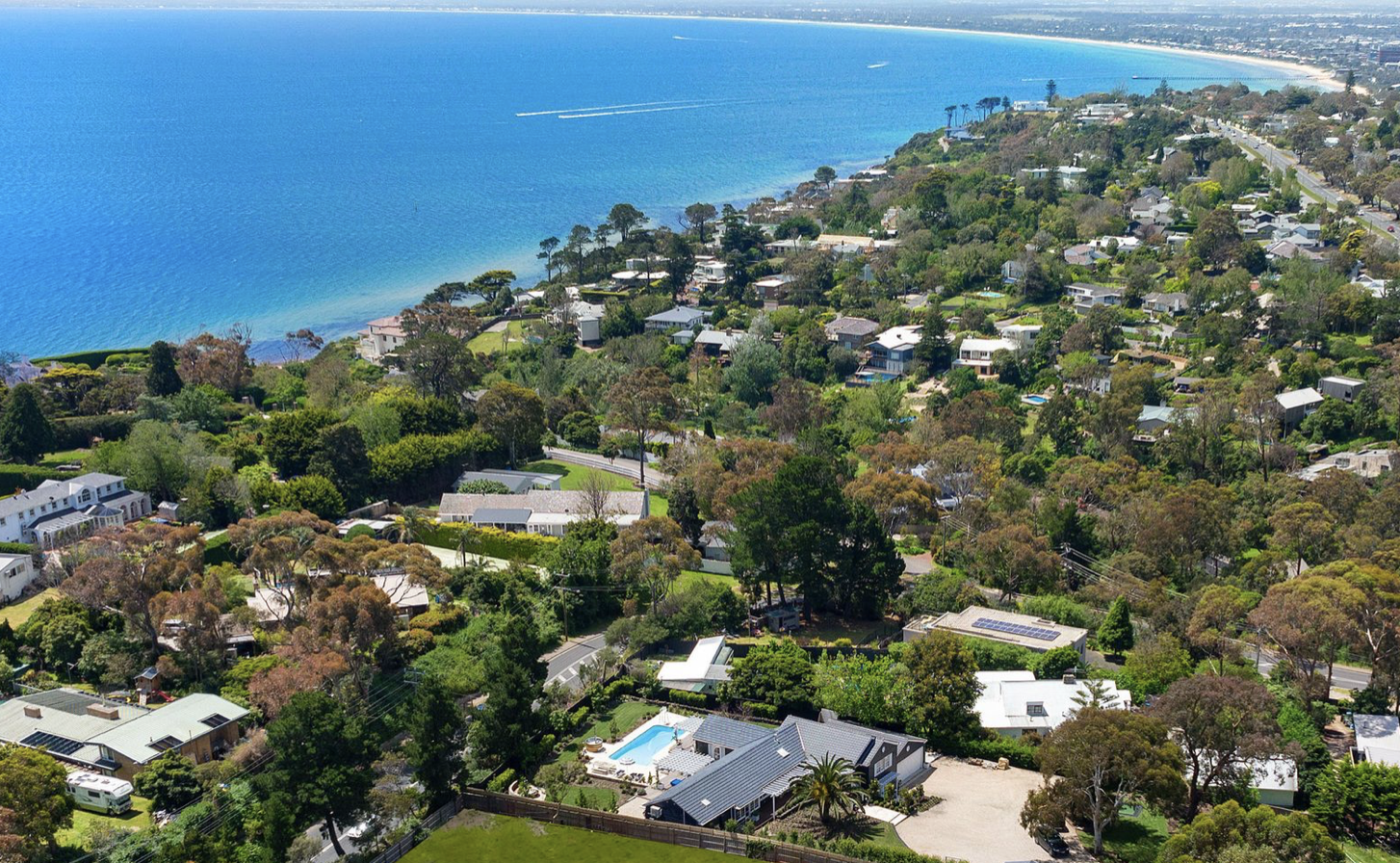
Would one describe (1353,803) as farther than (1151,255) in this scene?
No

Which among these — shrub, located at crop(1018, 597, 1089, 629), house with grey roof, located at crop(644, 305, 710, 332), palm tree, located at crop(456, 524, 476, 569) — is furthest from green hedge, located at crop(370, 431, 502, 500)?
house with grey roof, located at crop(644, 305, 710, 332)

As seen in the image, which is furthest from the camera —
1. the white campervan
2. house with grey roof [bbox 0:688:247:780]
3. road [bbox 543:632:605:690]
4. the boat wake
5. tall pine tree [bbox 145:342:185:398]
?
the boat wake

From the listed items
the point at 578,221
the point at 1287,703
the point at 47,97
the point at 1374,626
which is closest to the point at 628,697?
the point at 1287,703

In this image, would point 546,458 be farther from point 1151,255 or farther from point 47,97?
point 47,97

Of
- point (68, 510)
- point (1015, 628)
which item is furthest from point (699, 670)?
point (68, 510)

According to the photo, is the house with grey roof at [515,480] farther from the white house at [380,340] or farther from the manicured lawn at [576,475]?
the white house at [380,340]

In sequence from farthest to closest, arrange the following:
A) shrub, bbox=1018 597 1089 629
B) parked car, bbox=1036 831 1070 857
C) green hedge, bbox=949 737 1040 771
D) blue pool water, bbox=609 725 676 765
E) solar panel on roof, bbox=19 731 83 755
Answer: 1. shrub, bbox=1018 597 1089 629
2. blue pool water, bbox=609 725 676 765
3. green hedge, bbox=949 737 1040 771
4. solar panel on roof, bbox=19 731 83 755
5. parked car, bbox=1036 831 1070 857

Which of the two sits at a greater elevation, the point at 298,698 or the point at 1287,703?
the point at 298,698

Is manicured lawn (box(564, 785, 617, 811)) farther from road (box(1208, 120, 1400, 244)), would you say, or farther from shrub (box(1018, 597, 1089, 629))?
road (box(1208, 120, 1400, 244))
